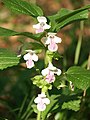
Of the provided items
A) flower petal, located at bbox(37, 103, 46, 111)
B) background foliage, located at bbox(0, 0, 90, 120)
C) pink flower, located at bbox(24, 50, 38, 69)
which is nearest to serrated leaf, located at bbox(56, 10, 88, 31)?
background foliage, located at bbox(0, 0, 90, 120)

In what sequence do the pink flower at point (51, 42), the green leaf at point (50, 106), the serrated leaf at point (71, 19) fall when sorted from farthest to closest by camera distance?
the green leaf at point (50, 106), the serrated leaf at point (71, 19), the pink flower at point (51, 42)

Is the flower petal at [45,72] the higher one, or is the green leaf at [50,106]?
the flower petal at [45,72]

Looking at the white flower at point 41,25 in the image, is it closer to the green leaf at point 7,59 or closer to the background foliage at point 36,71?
the background foliage at point 36,71

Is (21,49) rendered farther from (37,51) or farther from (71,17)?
(71,17)

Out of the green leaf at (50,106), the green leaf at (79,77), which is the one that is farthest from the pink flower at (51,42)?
the green leaf at (50,106)

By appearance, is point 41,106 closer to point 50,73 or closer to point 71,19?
point 50,73

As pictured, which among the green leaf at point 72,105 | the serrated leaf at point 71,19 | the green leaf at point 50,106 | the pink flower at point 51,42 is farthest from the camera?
the green leaf at point 72,105

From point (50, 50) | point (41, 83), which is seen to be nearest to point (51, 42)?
point (50, 50)
